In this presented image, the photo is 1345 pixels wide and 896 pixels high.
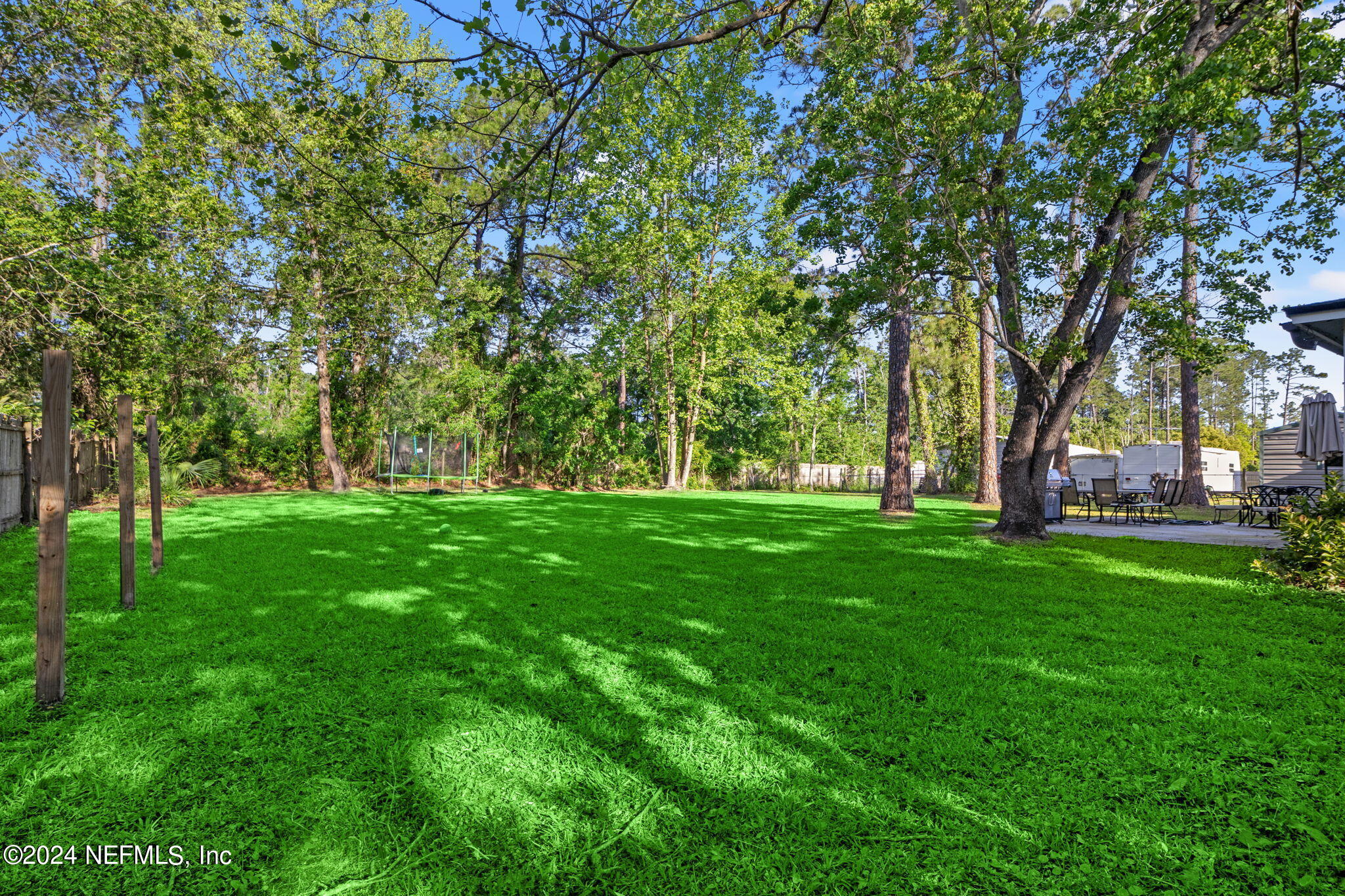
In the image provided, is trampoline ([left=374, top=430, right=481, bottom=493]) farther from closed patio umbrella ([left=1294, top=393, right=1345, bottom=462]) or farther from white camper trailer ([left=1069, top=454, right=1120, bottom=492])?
white camper trailer ([left=1069, top=454, right=1120, bottom=492])

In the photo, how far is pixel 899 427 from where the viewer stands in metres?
12.7

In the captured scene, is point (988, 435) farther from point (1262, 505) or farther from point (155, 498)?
point (155, 498)

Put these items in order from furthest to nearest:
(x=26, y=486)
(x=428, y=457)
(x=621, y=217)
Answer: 1. (x=621, y=217)
2. (x=428, y=457)
3. (x=26, y=486)

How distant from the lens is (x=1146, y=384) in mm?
65375

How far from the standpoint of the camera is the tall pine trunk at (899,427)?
41.2ft

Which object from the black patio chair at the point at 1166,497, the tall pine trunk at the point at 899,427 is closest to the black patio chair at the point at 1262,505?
the black patio chair at the point at 1166,497

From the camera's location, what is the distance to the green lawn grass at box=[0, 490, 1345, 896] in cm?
170

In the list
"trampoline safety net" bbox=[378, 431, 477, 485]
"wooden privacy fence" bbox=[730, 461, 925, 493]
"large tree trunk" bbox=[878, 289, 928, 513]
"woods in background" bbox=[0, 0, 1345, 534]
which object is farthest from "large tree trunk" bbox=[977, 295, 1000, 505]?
"trampoline safety net" bbox=[378, 431, 477, 485]

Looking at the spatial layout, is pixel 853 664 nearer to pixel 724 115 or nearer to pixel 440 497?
pixel 440 497

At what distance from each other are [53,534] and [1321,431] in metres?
15.5

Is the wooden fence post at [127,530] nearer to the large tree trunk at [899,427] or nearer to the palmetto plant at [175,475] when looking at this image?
the palmetto plant at [175,475]

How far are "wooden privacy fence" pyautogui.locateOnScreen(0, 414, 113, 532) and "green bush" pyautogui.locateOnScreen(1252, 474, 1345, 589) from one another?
12902mm

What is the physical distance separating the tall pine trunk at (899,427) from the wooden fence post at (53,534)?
12.4 m

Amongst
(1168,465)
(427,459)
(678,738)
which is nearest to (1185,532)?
(678,738)
